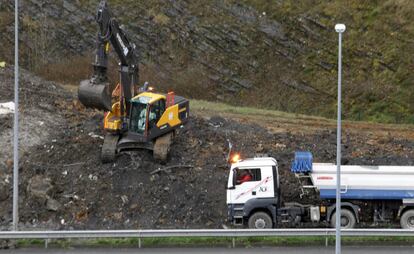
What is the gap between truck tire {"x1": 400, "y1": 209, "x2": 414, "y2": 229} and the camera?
894 inches

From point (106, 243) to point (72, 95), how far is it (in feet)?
43.6

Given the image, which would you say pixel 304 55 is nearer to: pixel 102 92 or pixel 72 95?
pixel 72 95

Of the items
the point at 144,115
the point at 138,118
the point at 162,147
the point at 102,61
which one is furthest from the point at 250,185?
the point at 102,61

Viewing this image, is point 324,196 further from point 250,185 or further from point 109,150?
point 109,150

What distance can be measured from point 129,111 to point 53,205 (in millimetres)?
4364

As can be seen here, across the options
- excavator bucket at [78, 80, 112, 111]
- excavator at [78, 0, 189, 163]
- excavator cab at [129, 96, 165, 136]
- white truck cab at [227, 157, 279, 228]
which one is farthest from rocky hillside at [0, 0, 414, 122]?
excavator bucket at [78, 80, 112, 111]

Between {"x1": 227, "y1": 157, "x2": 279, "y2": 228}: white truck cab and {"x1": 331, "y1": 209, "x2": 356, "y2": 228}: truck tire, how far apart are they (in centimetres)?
189

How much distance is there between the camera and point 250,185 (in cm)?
2308

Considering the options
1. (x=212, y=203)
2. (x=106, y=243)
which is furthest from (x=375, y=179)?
(x=106, y=243)

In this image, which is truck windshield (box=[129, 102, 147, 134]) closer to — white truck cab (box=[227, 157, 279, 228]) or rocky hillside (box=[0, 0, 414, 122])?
white truck cab (box=[227, 157, 279, 228])

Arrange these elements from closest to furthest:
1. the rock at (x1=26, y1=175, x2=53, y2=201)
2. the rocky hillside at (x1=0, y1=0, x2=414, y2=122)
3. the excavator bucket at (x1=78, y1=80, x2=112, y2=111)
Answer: the excavator bucket at (x1=78, y1=80, x2=112, y2=111) < the rock at (x1=26, y1=175, x2=53, y2=201) < the rocky hillside at (x1=0, y1=0, x2=414, y2=122)

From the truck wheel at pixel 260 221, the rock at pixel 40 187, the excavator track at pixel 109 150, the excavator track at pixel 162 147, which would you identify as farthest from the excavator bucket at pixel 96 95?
the truck wheel at pixel 260 221

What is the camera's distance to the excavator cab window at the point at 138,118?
25.6 metres

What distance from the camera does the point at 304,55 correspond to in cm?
4534
